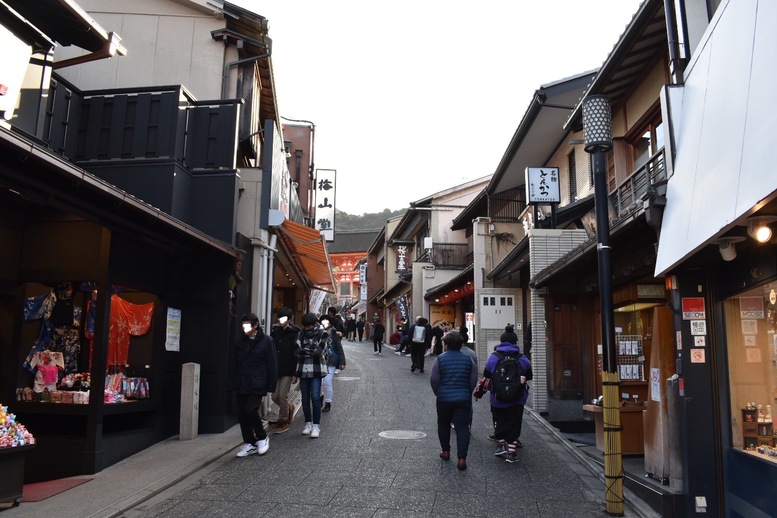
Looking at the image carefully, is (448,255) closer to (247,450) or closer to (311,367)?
(311,367)

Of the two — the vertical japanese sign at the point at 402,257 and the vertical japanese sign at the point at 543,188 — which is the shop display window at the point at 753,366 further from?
the vertical japanese sign at the point at 402,257

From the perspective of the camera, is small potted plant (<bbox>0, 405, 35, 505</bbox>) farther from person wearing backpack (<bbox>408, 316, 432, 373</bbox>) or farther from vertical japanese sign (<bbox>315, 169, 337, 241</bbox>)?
vertical japanese sign (<bbox>315, 169, 337, 241</bbox>)

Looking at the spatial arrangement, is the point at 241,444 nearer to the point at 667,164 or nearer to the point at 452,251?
the point at 667,164

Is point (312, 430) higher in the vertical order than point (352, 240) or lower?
lower

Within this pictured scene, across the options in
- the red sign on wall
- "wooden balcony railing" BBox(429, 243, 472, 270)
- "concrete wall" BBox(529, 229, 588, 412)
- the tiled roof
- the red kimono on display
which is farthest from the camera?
the tiled roof

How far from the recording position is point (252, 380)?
839 cm

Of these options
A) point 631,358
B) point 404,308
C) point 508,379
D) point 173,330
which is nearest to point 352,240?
point 404,308

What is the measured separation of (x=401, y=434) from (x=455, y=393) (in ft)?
7.33

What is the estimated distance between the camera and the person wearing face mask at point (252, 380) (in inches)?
330

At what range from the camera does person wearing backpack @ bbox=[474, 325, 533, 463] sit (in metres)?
8.70

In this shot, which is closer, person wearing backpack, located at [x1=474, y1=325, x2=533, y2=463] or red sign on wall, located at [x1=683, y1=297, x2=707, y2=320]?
red sign on wall, located at [x1=683, y1=297, x2=707, y2=320]

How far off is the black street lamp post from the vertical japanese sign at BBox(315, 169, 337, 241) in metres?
18.5

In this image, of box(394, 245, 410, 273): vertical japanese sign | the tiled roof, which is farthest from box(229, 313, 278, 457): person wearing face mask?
the tiled roof

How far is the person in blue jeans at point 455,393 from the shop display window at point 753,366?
3.24 m
